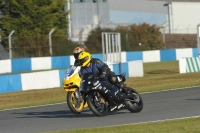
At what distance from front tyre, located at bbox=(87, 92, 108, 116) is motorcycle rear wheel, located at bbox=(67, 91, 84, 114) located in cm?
49

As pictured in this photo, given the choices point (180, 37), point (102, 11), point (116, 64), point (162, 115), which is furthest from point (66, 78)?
point (102, 11)

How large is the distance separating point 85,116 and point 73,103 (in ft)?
1.36

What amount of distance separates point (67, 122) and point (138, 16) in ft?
160

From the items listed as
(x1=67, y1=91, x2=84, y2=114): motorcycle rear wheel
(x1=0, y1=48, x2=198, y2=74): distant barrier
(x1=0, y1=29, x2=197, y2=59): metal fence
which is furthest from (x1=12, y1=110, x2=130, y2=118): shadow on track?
(x1=0, y1=29, x2=197, y2=59): metal fence

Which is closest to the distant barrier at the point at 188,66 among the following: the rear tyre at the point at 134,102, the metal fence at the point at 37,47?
the metal fence at the point at 37,47

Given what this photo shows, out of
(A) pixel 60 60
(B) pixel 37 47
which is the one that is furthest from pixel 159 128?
(B) pixel 37 47

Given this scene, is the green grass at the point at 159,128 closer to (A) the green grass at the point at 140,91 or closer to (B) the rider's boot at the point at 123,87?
(A) the green grass at the point at 140,91

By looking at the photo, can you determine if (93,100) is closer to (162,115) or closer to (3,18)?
(162,115)

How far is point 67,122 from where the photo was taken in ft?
39.7

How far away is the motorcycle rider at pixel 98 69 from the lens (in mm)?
12398

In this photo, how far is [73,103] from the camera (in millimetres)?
12727

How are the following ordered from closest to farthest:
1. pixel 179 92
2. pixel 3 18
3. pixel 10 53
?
pixel 179 92, pixel 10 53, pixel 3 18

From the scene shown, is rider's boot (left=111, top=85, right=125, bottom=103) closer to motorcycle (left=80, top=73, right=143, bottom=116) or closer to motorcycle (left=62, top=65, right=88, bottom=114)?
motorcycle (left=80, top=73, right=143, bottom=116)

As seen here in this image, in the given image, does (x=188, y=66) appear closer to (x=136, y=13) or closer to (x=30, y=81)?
(x=30, y=81)
